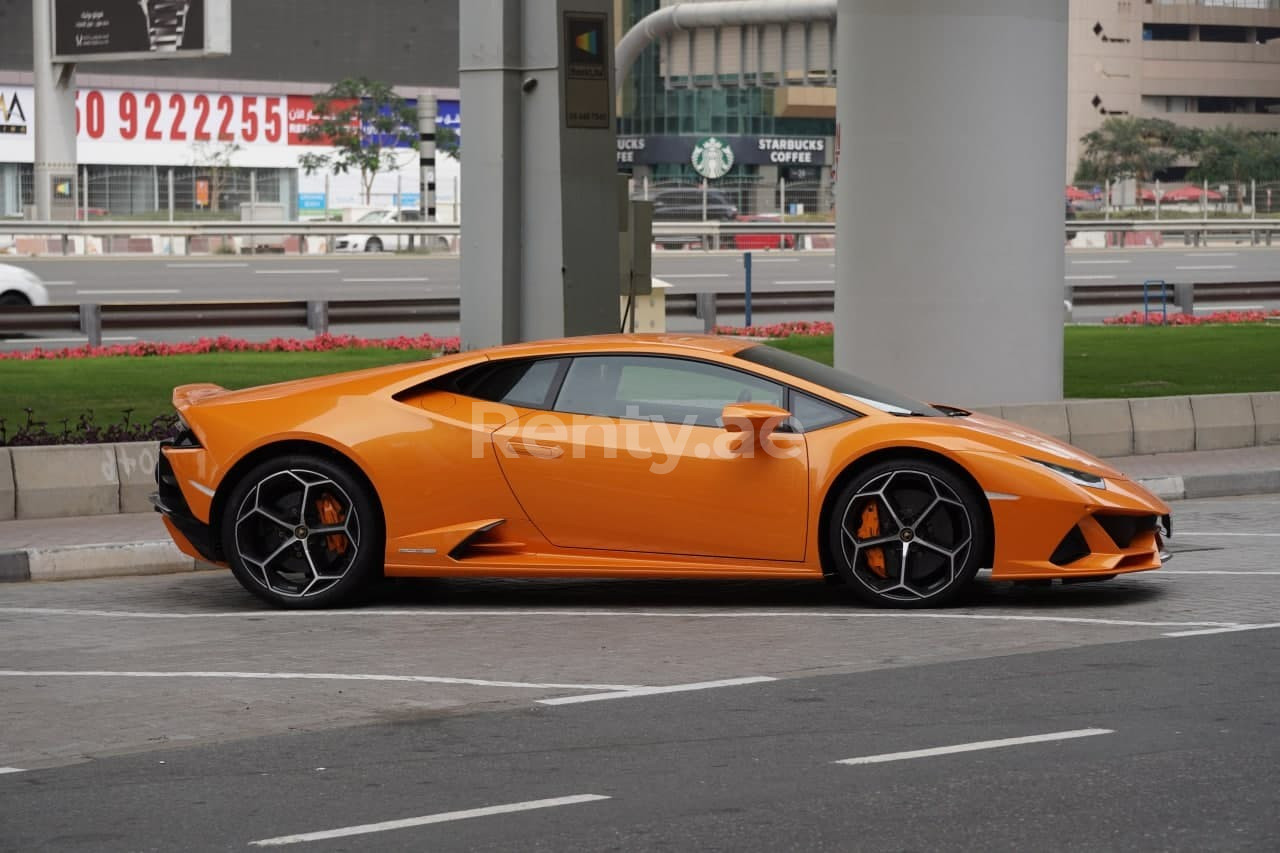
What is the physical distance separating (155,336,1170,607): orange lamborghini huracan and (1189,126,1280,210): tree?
253 feet

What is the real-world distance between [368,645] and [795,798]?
3242mm

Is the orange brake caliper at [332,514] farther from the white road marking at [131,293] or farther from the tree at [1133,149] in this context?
the tree at [1133,149]

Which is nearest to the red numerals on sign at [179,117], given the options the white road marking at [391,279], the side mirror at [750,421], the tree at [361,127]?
the tree at [361,127]

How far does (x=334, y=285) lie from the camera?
1414 inches

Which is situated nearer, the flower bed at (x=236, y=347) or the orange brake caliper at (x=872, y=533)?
the orange brake caliper at (x=872, y=533)

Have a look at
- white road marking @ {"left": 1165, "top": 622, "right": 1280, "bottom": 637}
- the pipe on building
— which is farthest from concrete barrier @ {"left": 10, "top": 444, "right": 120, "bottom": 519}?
the pipe on building

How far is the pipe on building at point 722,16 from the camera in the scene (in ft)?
83.3

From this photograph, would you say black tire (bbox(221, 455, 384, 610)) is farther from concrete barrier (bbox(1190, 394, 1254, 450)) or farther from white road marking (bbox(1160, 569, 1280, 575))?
concrete barrier (bbox(1190, 394, 1254, 450))

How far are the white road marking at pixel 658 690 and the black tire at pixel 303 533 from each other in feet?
7.70

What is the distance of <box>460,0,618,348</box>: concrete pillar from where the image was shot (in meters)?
13.1

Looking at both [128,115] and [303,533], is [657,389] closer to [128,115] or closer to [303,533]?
[303,533]

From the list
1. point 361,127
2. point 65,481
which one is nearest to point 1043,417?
point 65,481

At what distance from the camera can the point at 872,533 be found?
8.99 metres

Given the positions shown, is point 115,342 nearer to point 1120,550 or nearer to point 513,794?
point 1120,550
